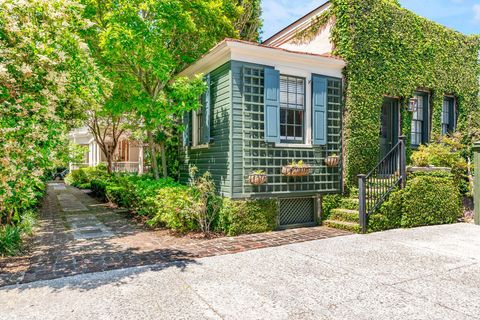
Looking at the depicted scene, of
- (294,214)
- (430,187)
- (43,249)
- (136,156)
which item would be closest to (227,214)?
(294,214)

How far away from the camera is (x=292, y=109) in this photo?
8.59 m

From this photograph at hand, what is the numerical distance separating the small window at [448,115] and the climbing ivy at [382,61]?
312mm

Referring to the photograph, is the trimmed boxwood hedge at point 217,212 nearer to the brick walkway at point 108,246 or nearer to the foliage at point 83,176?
the brick walkway at point 108,246

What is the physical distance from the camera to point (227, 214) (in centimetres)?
761

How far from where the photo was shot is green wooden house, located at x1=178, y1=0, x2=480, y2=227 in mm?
7914

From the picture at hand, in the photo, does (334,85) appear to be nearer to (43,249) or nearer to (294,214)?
(294,214)

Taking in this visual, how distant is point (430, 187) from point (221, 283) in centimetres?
690

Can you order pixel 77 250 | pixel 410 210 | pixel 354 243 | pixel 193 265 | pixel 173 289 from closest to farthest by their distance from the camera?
pixel 173 289
pixel 193 265
pixel 77 250
pixel 354 243
pixel 410 210

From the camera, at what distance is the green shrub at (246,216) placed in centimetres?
754

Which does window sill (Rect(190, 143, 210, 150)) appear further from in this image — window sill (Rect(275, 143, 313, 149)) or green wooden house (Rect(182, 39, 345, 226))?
window sill (Rect(275, 143, 313, 149))

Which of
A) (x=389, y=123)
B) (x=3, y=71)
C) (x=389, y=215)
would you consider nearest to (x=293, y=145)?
(x=389, y=215)

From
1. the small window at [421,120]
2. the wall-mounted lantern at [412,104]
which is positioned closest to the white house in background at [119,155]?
the small window at [421,120]

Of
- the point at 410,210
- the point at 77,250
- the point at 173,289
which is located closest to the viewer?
the point at 173,289

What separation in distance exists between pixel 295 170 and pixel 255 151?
3.64ft
